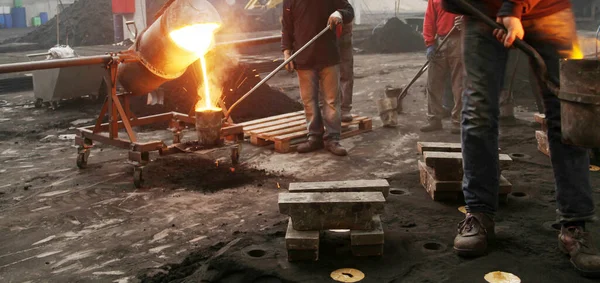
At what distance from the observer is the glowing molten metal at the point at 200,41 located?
18.9 feet

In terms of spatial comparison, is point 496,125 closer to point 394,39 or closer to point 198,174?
point 198,174

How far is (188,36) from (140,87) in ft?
2.45

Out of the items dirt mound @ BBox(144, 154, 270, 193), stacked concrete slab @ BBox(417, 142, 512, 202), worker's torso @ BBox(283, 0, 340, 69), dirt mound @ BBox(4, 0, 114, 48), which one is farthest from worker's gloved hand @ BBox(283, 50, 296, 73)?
dirt mound @ BBox(4, 0, 114, 48)

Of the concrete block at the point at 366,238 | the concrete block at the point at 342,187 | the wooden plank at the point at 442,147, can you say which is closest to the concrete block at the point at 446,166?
the wooden plank at the point at 442,147

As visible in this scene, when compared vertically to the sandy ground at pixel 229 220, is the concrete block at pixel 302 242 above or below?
above

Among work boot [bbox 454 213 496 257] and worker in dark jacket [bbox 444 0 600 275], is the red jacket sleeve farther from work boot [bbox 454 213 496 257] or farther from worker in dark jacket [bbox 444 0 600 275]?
work boot [bbox 454 213 496 257]

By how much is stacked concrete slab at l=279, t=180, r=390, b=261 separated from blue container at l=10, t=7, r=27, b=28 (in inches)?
1300

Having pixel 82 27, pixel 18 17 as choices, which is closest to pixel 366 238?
pixel 82 27

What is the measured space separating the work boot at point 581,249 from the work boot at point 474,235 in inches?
15.5

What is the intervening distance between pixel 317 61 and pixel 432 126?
6.59 ft

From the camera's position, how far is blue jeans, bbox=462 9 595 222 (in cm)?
324

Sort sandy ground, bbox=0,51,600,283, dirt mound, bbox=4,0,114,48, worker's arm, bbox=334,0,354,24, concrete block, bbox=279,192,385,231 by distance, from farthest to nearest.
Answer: dirt mound, bbox=4,0,114,48, worker's arm, bbox=334,0,354,24, concrete block, bbox=279,192,385,231, sandy ground, bbox=0,51,600,283

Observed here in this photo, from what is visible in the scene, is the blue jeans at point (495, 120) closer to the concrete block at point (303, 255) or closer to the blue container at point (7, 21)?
the concrete block at point (303, 255)

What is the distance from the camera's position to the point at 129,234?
4.17m
